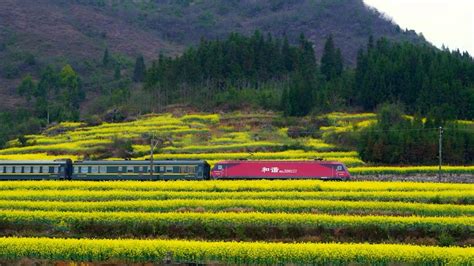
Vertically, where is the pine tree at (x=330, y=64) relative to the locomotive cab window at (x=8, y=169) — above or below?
above

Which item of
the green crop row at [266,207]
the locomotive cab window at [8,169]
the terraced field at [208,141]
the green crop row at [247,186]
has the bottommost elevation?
the green crop row at [266,207]

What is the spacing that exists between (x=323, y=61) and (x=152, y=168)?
63.4 metres

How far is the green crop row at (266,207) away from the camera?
3669 centimetres

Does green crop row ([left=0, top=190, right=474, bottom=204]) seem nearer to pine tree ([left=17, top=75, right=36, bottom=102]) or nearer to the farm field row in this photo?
the farm field row

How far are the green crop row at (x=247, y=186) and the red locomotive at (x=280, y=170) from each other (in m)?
3.84

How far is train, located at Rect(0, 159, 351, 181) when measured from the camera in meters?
49.0

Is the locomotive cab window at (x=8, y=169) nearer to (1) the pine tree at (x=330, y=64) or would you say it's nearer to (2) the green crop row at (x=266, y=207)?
(2) the green crop row at (x=266, y=207)

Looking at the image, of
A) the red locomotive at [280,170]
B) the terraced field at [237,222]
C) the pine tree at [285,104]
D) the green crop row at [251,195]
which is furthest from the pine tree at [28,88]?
the green crop row at [251,195]

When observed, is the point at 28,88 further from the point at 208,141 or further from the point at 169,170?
the point at 169,170

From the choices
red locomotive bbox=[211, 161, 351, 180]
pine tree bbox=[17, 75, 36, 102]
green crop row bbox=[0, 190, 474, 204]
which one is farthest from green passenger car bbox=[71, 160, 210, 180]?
pine tree bbox=[17, 75, 36, 102]

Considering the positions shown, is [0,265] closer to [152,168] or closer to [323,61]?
[152,168]

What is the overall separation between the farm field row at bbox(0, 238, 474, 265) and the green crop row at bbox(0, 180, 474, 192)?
51.7ft

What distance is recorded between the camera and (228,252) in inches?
1078

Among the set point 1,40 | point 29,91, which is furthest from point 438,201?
point 1,40
